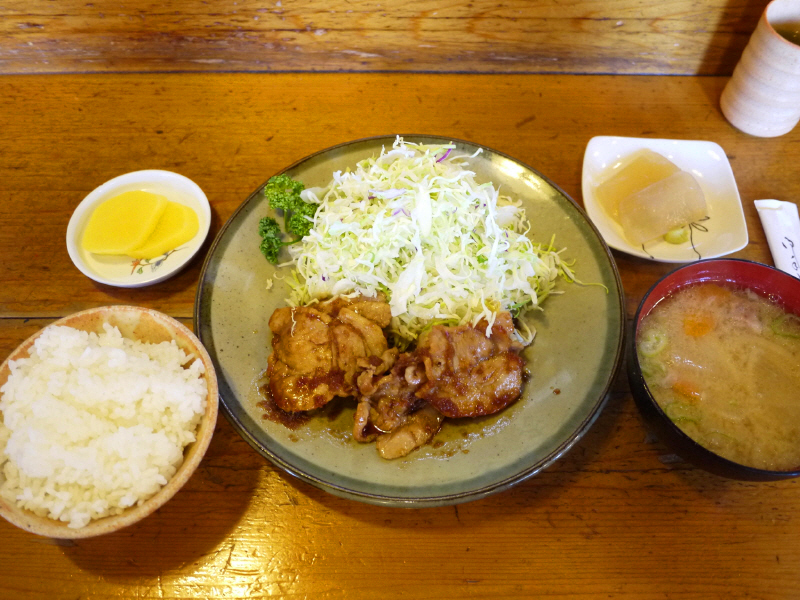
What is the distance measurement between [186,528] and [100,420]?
0.54 meters

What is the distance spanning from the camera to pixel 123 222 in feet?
8.71

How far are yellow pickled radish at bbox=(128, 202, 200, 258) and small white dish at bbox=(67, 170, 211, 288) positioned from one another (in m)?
0.03

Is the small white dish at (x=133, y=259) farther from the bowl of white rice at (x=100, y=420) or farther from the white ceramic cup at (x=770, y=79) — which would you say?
the white ceramic cup at (x=770, y=79)

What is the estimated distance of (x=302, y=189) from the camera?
2500 millimetres

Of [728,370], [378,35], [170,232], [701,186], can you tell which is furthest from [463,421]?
[378,35]

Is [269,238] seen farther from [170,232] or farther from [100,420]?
[100,420]

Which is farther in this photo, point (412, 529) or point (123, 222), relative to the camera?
point (123, 222)

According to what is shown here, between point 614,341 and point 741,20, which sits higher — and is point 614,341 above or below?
below

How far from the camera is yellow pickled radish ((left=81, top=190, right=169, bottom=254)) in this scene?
2578 mm

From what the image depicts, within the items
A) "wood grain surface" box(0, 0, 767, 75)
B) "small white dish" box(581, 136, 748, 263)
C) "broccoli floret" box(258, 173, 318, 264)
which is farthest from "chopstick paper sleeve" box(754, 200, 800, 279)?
"broccoli floret" box(258, 173, 318, 264)

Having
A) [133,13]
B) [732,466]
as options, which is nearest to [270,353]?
[732,466]

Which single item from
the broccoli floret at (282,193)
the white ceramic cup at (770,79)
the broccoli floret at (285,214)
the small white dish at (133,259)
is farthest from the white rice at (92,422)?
the white ceramic cup at (770,79)

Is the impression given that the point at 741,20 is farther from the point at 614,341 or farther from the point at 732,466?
the point at 732,466

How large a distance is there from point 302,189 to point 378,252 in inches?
20.7
